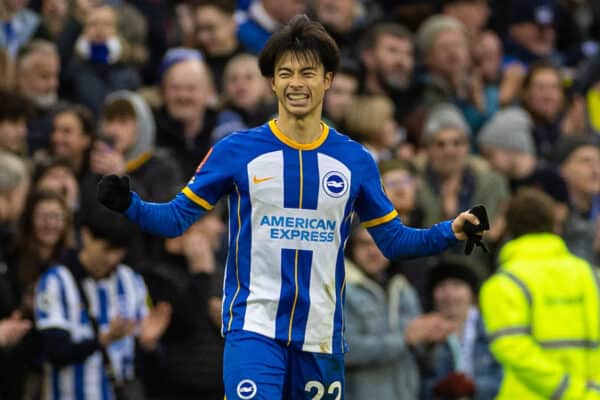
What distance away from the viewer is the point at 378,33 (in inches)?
578

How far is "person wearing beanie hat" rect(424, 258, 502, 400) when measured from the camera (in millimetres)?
10680

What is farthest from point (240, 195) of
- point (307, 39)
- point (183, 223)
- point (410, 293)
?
point (410, 293)

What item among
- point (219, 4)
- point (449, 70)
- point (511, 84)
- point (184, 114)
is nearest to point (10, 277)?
point (184, 114)

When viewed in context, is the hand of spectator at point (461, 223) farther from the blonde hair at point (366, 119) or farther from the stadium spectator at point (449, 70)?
the stadium spectator at point (449, 70)

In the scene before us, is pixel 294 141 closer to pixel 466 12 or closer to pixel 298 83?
pixel 298 83

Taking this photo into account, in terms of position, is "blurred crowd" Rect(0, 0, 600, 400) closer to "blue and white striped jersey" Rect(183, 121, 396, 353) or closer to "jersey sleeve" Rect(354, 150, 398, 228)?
"blue and white striped jersey" Rect(183, 121, 396, 353)

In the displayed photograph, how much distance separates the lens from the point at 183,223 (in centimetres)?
729

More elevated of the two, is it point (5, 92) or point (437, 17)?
point (437, 17)

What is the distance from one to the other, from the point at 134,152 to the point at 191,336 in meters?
2.03

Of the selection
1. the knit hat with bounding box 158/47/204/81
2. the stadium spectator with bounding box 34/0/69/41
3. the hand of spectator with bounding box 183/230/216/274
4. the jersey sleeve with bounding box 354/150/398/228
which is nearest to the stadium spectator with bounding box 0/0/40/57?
the stadium spectator with bounding box 34/0/69/41

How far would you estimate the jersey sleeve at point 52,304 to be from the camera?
31.7ft

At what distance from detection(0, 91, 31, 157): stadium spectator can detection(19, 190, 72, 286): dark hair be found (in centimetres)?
110

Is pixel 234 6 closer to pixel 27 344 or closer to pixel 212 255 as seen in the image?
pixel 212 255

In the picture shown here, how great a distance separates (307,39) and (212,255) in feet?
11.6
